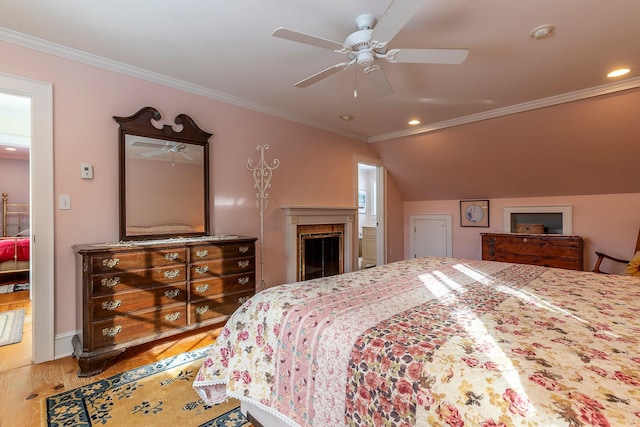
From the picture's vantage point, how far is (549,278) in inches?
79.8

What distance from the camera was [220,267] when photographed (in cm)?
278

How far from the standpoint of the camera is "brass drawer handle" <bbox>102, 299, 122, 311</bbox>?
2185 mm

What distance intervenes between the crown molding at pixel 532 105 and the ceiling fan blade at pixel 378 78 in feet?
6.89

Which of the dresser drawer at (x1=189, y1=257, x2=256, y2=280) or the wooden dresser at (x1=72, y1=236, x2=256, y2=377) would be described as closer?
the wooden dresser at (x1=72, y1=236, x2=256, y2=377)

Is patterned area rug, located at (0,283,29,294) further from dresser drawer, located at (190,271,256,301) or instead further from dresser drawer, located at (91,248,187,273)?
dresser drawer, located at (190,271,256,301)

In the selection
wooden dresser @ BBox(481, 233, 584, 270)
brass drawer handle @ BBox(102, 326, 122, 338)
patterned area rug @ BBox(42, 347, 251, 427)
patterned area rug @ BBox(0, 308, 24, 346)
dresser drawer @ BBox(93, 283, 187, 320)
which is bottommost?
patterned area rug @ BBox(42, 347, 251, 427)

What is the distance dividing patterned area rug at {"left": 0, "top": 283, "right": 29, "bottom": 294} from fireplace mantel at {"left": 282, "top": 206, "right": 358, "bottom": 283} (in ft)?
12.9

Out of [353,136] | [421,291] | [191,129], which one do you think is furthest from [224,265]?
[353,136]

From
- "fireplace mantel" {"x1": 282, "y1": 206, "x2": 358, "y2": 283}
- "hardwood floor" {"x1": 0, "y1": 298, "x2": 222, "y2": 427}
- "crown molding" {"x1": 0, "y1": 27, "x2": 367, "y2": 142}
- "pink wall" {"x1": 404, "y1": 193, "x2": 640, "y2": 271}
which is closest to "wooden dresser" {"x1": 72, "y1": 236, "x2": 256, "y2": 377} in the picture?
"hardwood floor" {"x1": 0, "y1": 298, "x2": 222, "y2": 427}

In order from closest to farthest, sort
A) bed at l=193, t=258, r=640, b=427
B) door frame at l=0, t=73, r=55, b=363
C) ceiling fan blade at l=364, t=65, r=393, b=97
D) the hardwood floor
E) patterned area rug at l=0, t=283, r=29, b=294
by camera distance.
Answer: bed at l=193, t=258, r=640, b=427, the hardwood floor, ceiling fan blade at l=364, t=65, r=393, b=97, door frame at l=0, t=73, r=55, b=363, patterned area rug at l=0, t=283, r=29, b=294

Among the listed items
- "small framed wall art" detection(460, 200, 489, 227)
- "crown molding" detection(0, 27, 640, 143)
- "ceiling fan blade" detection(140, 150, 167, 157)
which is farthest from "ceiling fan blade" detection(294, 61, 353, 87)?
"small framed wall art" detection(460, 200, 489, 227)

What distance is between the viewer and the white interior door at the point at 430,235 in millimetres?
5348

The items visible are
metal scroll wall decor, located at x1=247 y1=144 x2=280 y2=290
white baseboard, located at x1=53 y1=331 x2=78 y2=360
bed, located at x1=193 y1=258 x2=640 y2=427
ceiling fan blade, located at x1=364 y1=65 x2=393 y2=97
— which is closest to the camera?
bed, located at x1=193 y1=258 x2=640 y2=427

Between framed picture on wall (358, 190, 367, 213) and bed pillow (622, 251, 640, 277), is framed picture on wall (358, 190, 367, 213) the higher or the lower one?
the higher one
